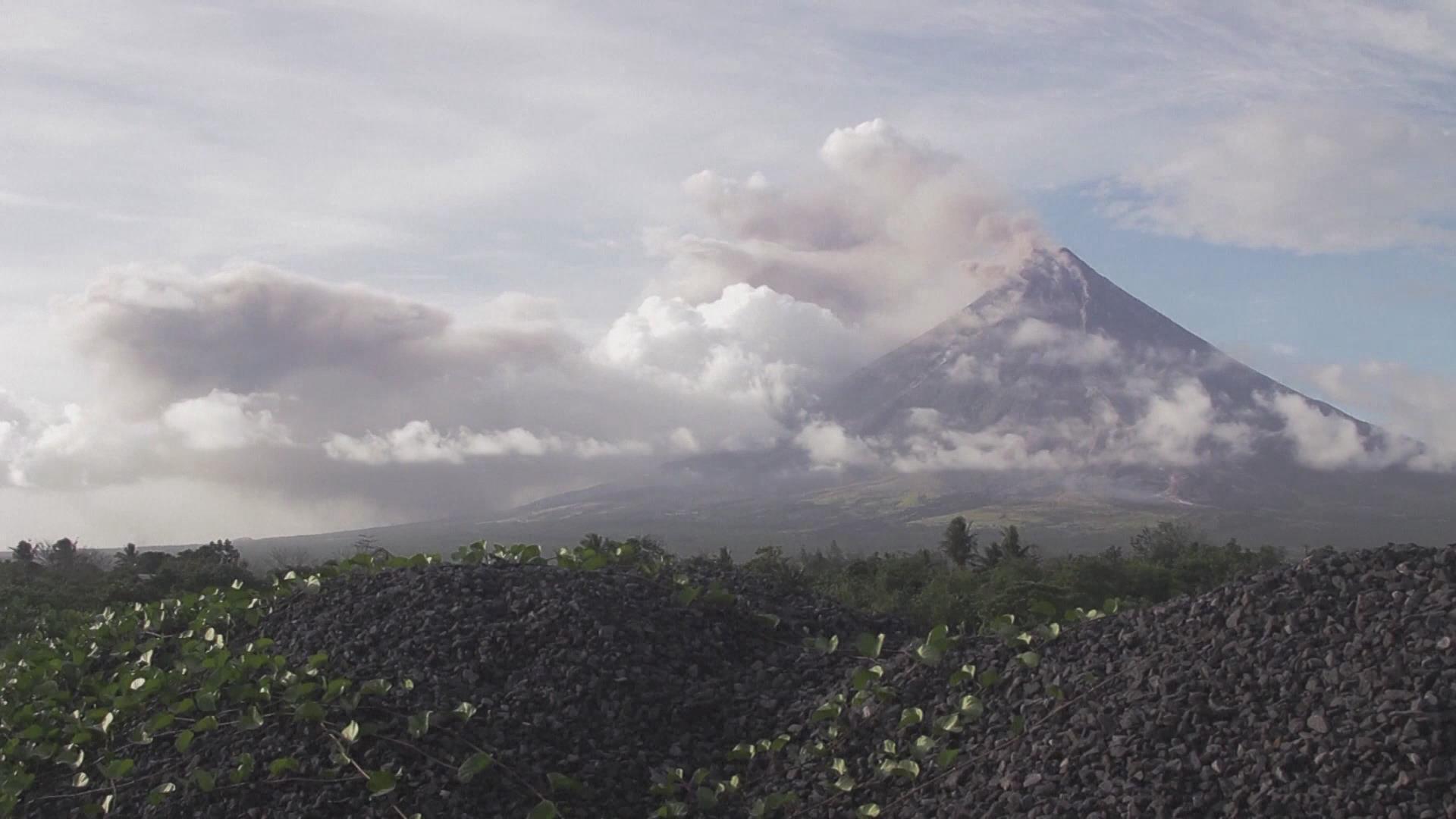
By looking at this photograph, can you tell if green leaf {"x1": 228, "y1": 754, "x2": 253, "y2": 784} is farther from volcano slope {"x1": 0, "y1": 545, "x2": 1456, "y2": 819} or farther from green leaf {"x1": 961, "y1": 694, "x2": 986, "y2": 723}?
green leaf {"x1": 961, "y1": 694, "x2": 986, "y2": 723}

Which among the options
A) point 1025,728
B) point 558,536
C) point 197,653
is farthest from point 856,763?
point 558,536

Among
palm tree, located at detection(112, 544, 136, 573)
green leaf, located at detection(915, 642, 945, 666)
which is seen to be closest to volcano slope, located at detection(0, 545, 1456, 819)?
green leaf, located at detection(915, 642, 945, 666)

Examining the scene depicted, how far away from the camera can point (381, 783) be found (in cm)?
632

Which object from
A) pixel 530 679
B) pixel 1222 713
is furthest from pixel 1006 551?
pixel 1222 713

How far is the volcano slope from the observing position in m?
5.48

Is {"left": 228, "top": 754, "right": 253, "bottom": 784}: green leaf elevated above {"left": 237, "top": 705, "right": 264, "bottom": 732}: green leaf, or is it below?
below

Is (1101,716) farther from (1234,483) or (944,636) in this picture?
(1234,483)

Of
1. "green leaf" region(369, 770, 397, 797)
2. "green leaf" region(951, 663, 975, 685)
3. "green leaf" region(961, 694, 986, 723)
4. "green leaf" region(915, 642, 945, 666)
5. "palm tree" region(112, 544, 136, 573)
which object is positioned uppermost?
"palm tree" region(112, 544, 136, 573)

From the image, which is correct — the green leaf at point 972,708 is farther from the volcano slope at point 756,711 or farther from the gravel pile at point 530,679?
the gravel pile at point 530,679

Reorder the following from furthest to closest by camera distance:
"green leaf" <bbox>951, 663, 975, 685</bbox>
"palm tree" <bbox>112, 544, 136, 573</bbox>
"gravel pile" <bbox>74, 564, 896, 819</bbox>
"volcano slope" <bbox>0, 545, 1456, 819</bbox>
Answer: "palm tree" <bbox>112, 544, 136, 573</bbox> < "green leaf" <bbox>951, 663, 975, 685</bbox> < "gravel pile" <bbox>74, 564, 896, 819</bbox> < "volcano slope" <bbox>0, 545, 1456, 819</bbox>

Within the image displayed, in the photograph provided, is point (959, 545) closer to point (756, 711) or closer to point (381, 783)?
point (756, 711)

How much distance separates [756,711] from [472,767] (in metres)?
1.75

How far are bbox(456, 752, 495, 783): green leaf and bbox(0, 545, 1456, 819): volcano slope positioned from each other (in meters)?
0.03

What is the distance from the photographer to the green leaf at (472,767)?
6.36 m
